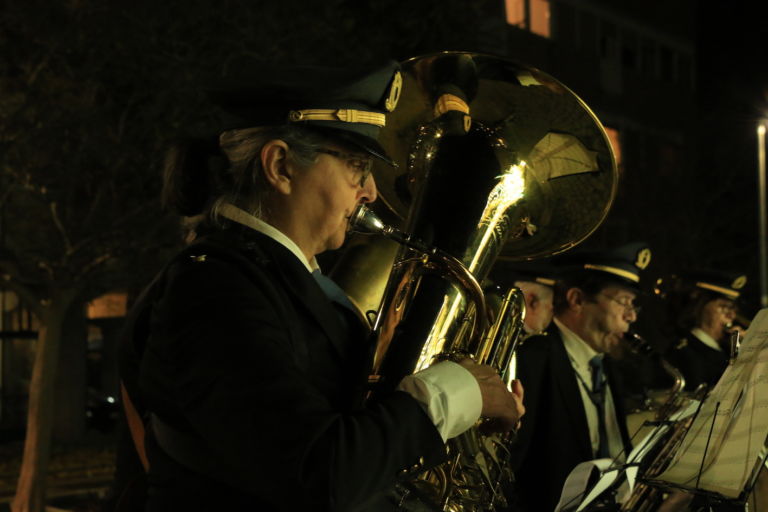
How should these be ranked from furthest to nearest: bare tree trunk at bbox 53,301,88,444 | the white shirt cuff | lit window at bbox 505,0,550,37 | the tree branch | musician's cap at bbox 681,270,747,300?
lit window at bbox 505,0,550,37, bare tree trunk at bbox 53,301,88,444, the tree branch, musician's cap at bbox 681,270,747,300, the white shirt cuff

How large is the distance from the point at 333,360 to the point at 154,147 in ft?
25.2

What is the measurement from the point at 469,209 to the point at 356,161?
0.57 meters

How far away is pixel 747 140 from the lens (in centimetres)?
2225

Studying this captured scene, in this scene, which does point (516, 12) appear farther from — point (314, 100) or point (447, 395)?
point (447, 395)

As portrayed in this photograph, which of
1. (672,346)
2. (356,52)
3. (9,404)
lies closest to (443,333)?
(672,346)

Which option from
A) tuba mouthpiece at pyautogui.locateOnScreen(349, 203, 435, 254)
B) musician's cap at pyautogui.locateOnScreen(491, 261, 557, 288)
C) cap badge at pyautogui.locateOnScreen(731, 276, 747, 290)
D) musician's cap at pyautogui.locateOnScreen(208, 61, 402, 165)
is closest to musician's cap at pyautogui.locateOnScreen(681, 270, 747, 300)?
cap badge at pyautogui.locateOnScreen(731, 276, 747, 290)

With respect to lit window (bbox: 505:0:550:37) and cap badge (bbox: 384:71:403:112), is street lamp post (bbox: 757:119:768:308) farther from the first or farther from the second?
cap badge (bbox: 384:71:403:112)

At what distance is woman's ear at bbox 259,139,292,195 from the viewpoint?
1.94 meters

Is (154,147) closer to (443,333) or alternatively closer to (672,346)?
(672,346)

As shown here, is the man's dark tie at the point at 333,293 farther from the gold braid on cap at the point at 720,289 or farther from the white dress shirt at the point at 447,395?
the gold braid on cap at the point at 720,289

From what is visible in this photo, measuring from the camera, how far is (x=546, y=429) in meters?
3.91

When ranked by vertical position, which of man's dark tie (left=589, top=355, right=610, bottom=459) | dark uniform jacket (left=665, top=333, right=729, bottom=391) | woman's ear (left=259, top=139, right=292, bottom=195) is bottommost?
dark uniform jacket (left=665, top=333, right=729, bottom=391)

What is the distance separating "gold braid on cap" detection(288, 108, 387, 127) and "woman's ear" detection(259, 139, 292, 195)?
67 mm

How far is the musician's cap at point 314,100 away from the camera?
6.39ft
